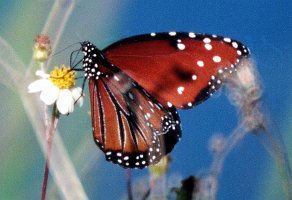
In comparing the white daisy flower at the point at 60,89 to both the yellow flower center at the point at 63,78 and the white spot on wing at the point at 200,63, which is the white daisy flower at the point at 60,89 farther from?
A: the white spot on wing at the point at 200,63

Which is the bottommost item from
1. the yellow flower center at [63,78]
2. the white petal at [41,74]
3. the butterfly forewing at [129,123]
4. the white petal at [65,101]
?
the butterfly forewing at [129,123]

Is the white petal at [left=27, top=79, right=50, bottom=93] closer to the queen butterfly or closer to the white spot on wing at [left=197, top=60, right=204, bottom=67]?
the queen butterfly

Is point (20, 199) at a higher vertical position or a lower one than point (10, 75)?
lower

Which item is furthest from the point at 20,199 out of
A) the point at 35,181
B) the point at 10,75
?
the point at 10,75

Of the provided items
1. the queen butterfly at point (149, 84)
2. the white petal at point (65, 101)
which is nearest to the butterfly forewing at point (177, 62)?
the queen butterfly at point (149, 84)

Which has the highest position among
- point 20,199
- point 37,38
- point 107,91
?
point 37,38

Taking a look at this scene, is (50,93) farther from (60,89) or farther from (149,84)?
(149,84)

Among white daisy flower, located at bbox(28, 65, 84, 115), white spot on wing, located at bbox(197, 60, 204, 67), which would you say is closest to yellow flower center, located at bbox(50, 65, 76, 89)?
white daisy flower, located at bbox(28, 65, 84, 115)

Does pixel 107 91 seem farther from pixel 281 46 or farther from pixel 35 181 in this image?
pixel 281 46
